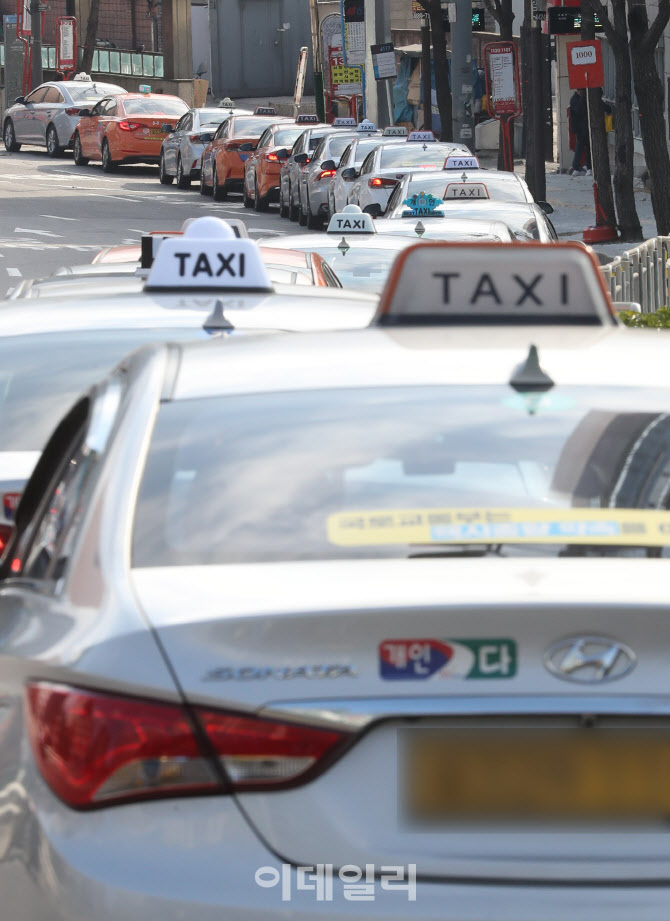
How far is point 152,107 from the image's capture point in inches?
1576

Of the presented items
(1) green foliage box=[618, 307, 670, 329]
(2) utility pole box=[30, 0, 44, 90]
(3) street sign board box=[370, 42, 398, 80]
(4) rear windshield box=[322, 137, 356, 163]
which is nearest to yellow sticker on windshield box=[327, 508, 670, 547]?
(1) green foliage box=[618, 307, 670, 329]

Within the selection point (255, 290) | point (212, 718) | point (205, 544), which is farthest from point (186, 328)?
point (212, 718)

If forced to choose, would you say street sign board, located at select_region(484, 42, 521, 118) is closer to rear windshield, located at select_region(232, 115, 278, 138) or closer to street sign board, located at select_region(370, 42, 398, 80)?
rear windshield, located at select_region(232, 115, 278, 138)

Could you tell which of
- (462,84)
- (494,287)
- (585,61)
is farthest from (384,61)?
(494,287)

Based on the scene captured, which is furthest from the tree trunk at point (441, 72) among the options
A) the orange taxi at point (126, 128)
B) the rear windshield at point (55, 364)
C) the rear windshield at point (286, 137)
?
the rear windshield at point (55, 364)

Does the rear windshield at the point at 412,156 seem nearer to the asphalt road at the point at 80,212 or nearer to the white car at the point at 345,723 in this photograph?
the asphalt road at the point at 80,212

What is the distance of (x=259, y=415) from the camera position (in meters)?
3.32

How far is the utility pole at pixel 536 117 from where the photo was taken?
27016 mm

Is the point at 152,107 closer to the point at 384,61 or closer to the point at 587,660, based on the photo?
the point at 384,61

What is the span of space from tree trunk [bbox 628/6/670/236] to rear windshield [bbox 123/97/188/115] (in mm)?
18430

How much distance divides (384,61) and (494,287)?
1502 inches

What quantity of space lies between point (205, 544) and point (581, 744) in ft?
2.31

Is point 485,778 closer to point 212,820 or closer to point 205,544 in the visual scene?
point 212,820

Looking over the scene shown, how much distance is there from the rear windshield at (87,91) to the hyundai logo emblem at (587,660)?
142 feet
